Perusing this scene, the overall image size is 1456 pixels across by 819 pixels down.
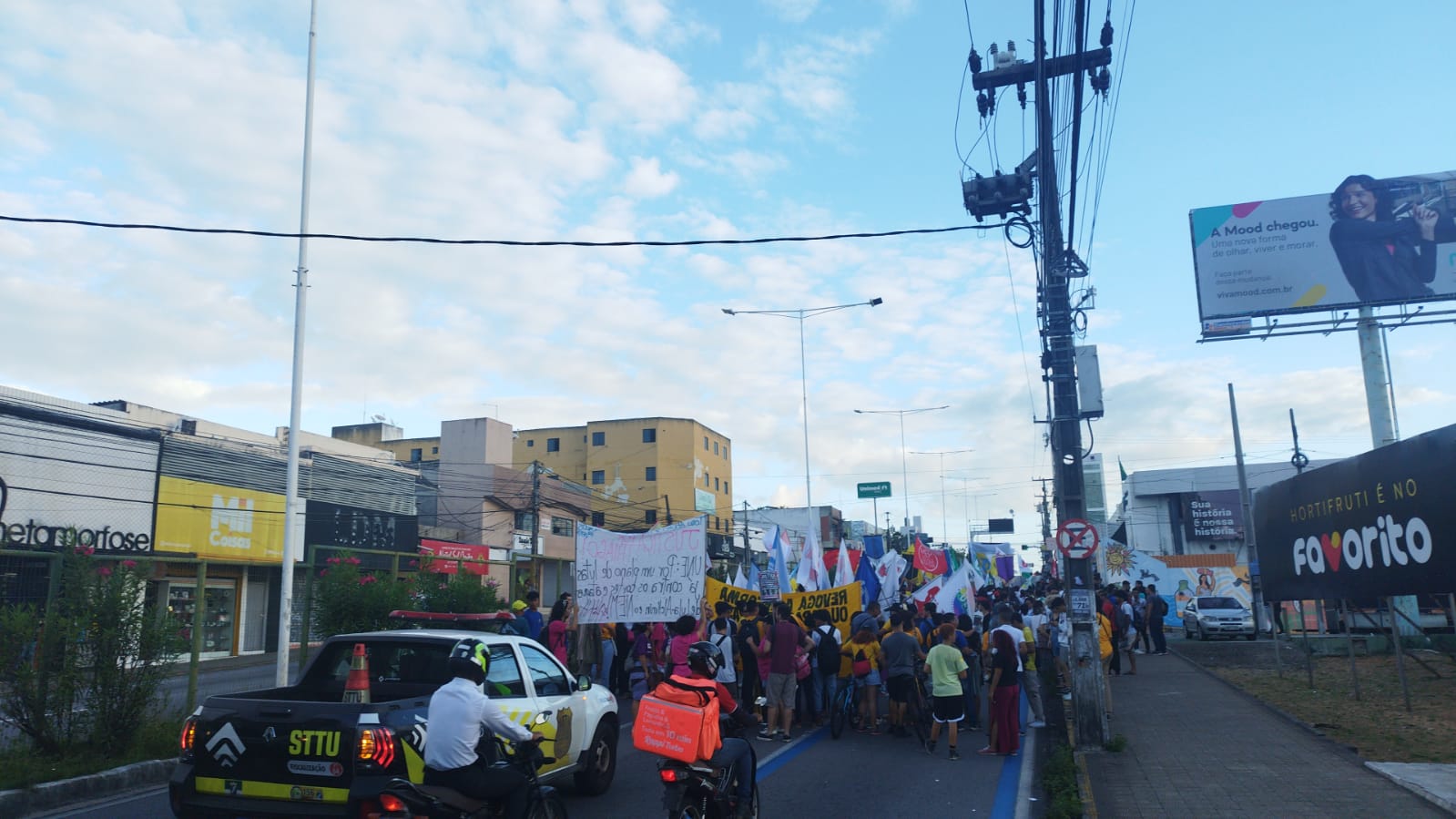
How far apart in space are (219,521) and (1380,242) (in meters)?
36.0

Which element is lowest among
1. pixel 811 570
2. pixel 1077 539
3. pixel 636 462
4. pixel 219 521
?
pixel 811 570

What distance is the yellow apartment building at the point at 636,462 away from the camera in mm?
70562

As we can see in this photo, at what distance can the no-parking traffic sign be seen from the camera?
40.9ft

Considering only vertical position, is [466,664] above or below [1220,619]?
above

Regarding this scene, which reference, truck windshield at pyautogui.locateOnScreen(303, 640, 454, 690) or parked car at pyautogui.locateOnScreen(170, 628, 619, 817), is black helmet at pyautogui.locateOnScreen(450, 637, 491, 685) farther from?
truck windshield at pyautogui.locateOnScreen(303, 640, 454, 690)

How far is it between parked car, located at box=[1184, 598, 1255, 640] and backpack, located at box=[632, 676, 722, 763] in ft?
103

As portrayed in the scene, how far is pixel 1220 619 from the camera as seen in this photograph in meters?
33.2

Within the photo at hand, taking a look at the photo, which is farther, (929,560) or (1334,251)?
(1334,251)

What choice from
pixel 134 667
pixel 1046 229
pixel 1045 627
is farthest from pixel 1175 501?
pixel 134 667

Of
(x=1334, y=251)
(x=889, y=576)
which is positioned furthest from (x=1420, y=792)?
(x=1334, y=251)

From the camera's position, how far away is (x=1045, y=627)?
17.8m

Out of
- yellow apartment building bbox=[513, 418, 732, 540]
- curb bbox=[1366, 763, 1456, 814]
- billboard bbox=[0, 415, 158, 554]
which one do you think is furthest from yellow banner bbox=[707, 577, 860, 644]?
yellow apartment building bbox=[513, 418, 732, 540]

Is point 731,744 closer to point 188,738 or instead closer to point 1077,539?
point 188,738

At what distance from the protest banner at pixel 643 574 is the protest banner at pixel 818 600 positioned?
1.35m
